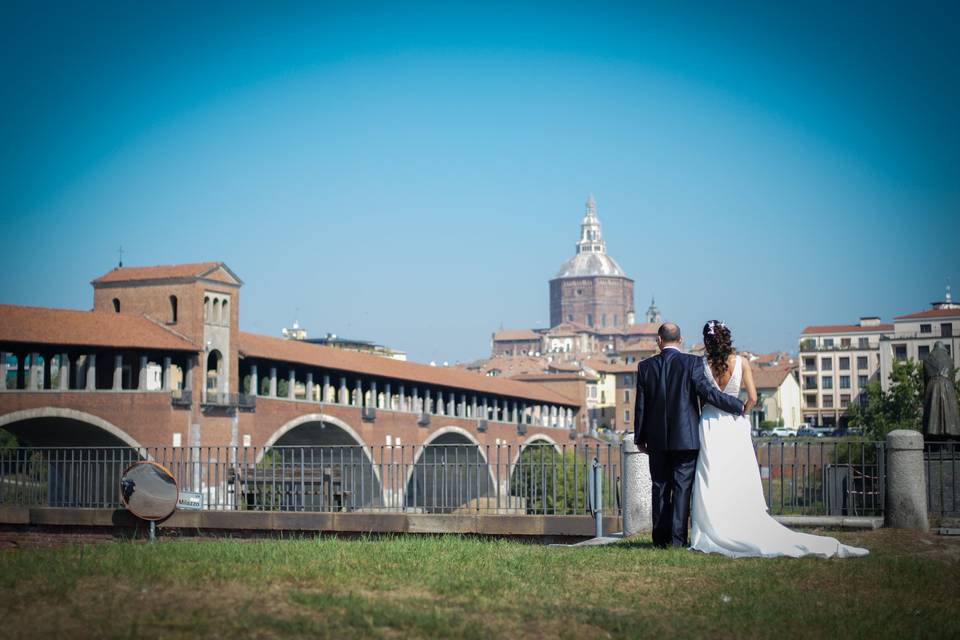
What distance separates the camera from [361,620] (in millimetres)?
6633

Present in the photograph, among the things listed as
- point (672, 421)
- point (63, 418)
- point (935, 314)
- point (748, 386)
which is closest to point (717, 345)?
point (748, 386)

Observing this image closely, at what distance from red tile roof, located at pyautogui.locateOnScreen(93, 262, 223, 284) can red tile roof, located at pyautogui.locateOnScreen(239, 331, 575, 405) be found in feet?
11.7

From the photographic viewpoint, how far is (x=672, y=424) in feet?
32.0

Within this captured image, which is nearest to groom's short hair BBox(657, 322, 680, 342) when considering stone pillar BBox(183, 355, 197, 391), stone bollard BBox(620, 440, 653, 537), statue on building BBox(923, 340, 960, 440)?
stone bollard BBox(620, 440, 653, 537)

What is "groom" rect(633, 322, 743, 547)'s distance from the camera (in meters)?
9.68

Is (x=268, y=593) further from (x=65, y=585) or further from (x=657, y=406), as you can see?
(x=657, y=406)

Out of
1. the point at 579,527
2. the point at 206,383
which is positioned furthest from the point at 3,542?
the point at 206,383

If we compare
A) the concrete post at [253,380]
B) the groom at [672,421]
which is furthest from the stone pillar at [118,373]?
the groom at [672,421]

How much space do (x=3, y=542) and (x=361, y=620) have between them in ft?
37.7

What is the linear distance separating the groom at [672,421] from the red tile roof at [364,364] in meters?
39.4

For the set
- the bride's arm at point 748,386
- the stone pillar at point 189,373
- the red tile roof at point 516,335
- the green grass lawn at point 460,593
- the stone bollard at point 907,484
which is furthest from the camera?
the red tile roof at point 516,335

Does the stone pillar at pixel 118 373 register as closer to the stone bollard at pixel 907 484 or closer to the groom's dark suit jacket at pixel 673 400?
the stone bollard at pixel 907 484

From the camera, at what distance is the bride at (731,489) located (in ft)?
30.6

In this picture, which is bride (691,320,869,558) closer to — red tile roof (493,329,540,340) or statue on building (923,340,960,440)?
statue on building (923,340,960,440)
